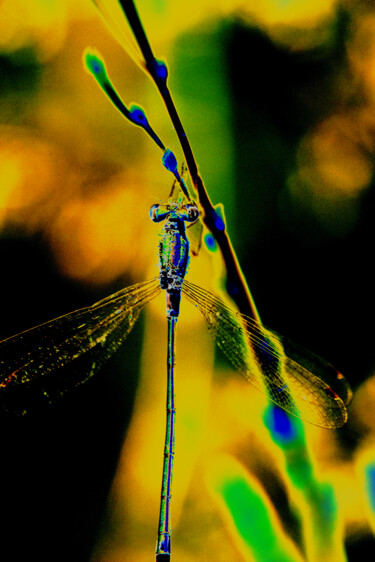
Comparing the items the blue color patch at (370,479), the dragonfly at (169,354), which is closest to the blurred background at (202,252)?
the blue color patch at (370,479)

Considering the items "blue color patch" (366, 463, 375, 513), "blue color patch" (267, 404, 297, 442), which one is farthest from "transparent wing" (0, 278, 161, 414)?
"blue color patch" (366, 463, 375, 513)

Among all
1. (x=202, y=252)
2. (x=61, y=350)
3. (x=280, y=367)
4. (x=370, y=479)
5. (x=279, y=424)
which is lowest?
(x=370, y=479)

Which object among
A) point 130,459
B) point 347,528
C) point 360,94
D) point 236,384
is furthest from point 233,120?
point 347,528

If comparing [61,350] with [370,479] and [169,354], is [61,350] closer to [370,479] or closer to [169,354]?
[169,354]

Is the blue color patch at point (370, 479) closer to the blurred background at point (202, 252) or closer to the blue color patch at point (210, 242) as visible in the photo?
the blurred background at point (202, 252)

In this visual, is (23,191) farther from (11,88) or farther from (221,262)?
(221,262)

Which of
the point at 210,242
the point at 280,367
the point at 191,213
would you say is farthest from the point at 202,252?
the point at 280,367
